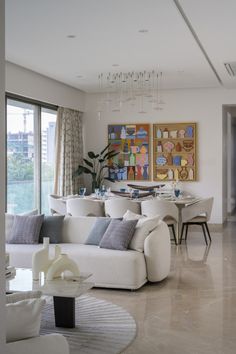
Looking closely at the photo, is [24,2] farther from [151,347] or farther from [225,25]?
[151,347]

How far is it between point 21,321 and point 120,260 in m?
3.20

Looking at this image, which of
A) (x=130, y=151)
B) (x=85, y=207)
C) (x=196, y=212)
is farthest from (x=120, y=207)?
(x=130, y=151)

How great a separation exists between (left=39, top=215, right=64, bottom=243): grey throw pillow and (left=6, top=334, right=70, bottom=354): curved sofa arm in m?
4.02

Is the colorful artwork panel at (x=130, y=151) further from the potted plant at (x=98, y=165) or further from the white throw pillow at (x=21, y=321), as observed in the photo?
the white throw pillow at (x=21, y=321)

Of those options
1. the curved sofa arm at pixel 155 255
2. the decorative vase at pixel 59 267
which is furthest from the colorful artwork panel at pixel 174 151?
the decorative vase at pixel 59 267

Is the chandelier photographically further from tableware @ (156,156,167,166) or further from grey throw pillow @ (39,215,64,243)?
grey throw pillow @ (39,215,64,243)

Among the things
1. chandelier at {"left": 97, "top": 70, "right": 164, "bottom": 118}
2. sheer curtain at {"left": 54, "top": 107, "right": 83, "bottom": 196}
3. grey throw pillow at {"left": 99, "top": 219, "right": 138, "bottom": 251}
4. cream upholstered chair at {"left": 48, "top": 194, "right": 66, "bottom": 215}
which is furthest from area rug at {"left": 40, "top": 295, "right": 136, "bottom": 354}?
sheer curtain at {"left": 54, "top": 107, "right": 83, "bottom": 196}

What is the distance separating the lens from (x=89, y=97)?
488 inches

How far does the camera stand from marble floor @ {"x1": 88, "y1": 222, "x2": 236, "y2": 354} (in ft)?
14.0

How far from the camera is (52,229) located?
6.95m

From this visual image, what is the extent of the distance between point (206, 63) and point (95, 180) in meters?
4.14

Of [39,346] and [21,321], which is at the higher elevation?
[21,321]

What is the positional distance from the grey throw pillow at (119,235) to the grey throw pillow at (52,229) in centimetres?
77

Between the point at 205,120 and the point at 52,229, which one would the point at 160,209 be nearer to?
the point at 52,229
